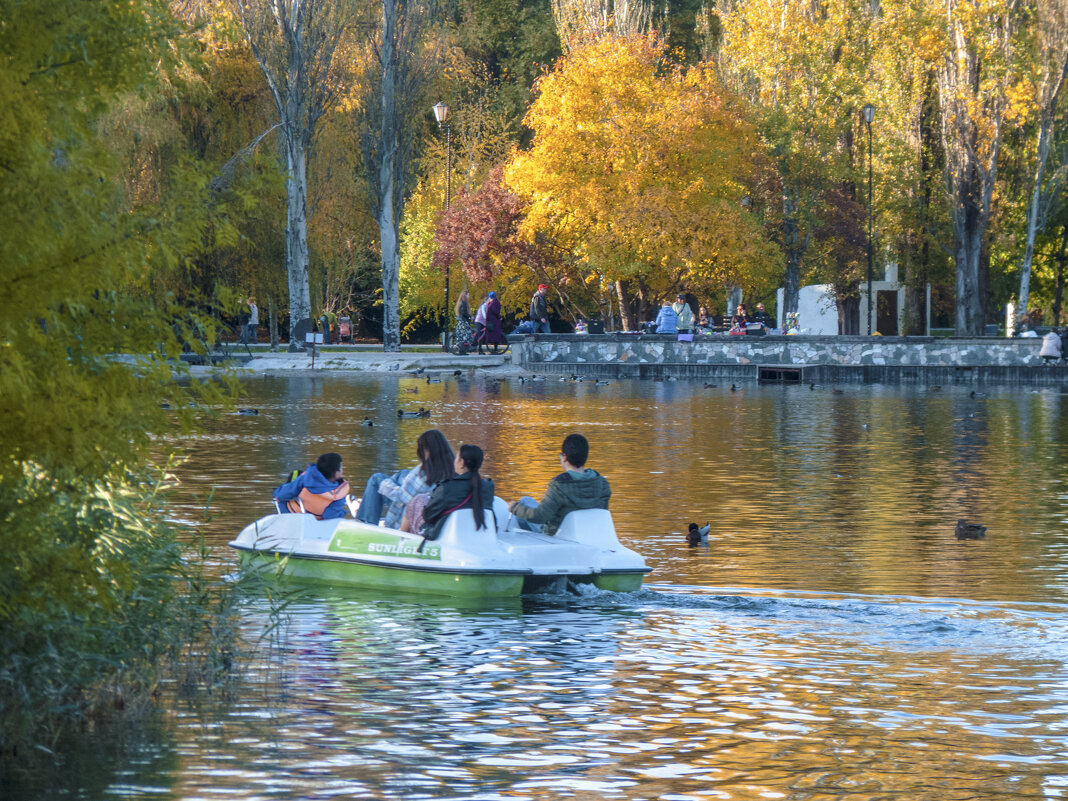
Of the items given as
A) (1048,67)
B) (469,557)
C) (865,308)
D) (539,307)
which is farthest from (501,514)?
(865,308)

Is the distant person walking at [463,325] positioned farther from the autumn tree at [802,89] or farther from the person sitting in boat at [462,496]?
the person sitting in boat at [462,496]

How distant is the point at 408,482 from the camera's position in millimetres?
13086

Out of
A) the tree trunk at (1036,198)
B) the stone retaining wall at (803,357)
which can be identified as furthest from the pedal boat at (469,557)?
the tree trunk at (1036,198)

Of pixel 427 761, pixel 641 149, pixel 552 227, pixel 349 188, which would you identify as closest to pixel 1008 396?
pixel 641 149

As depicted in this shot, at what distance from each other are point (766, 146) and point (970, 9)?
27.2ft

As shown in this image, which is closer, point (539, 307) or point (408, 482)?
point (408, 482)

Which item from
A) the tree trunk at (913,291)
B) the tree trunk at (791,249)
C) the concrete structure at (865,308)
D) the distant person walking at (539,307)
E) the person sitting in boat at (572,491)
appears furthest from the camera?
the concrete structure at (865,308)

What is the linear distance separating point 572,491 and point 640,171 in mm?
42318

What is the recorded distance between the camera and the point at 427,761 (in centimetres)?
793

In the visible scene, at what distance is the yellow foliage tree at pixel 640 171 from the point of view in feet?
176

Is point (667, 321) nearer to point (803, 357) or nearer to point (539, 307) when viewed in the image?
point (803, 357)

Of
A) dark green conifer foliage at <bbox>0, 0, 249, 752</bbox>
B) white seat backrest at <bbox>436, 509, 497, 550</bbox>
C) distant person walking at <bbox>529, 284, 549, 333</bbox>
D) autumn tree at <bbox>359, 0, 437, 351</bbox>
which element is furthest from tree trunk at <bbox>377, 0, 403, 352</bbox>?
dark green conifer foliage at <bbox>0, 0, 249, 752</bbox>

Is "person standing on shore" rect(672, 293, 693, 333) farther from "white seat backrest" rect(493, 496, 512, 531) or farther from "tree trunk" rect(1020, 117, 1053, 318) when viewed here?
"white seat backrest" rect(493, 496, 512, 531)

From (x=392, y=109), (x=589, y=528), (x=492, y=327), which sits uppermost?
(x=392, y=109)
